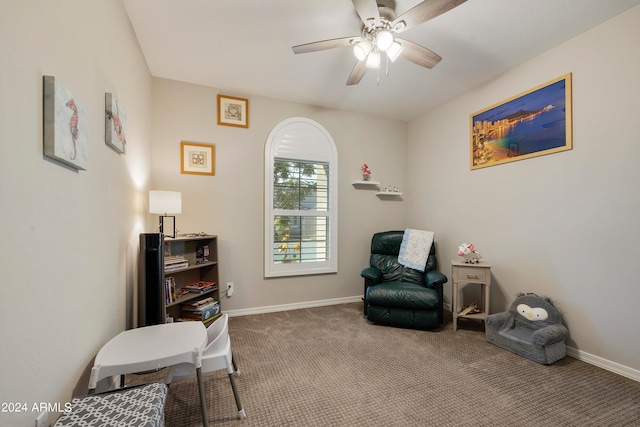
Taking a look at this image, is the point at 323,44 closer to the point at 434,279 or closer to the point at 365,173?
the point at 365,173

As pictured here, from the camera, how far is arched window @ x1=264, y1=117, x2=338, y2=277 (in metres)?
3.38

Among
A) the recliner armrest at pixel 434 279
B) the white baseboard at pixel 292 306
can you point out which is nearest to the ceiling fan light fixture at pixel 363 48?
the recliner armrest at pixel 434 279

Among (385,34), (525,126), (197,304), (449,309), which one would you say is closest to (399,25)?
(385,34)

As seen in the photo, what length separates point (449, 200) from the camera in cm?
344

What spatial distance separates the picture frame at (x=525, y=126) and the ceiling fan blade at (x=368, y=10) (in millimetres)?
1818

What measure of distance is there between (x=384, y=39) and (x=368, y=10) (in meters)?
0.21

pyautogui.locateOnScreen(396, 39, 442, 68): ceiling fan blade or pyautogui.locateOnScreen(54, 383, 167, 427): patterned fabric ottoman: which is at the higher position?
pyautogui.locateOnScreen(396, 39, 442, 68): ceiling fan blade

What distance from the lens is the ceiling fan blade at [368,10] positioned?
161cm

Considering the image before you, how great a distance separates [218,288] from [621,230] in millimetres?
3619

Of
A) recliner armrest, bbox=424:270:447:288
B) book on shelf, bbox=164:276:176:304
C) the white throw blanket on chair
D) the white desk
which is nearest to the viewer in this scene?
the white desk

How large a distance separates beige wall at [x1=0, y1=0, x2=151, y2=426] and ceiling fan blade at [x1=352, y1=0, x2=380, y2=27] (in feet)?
4.91

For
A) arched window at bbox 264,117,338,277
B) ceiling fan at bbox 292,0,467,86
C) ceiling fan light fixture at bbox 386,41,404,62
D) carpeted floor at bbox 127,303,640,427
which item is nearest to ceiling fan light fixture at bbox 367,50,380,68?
ceiling fan at bbox 292,0,467,86

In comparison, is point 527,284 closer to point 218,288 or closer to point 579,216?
point 579,216

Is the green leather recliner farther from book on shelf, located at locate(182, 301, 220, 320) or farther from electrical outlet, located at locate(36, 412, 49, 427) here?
electrical outlet, located at locate(36, 412, 49, 427)
